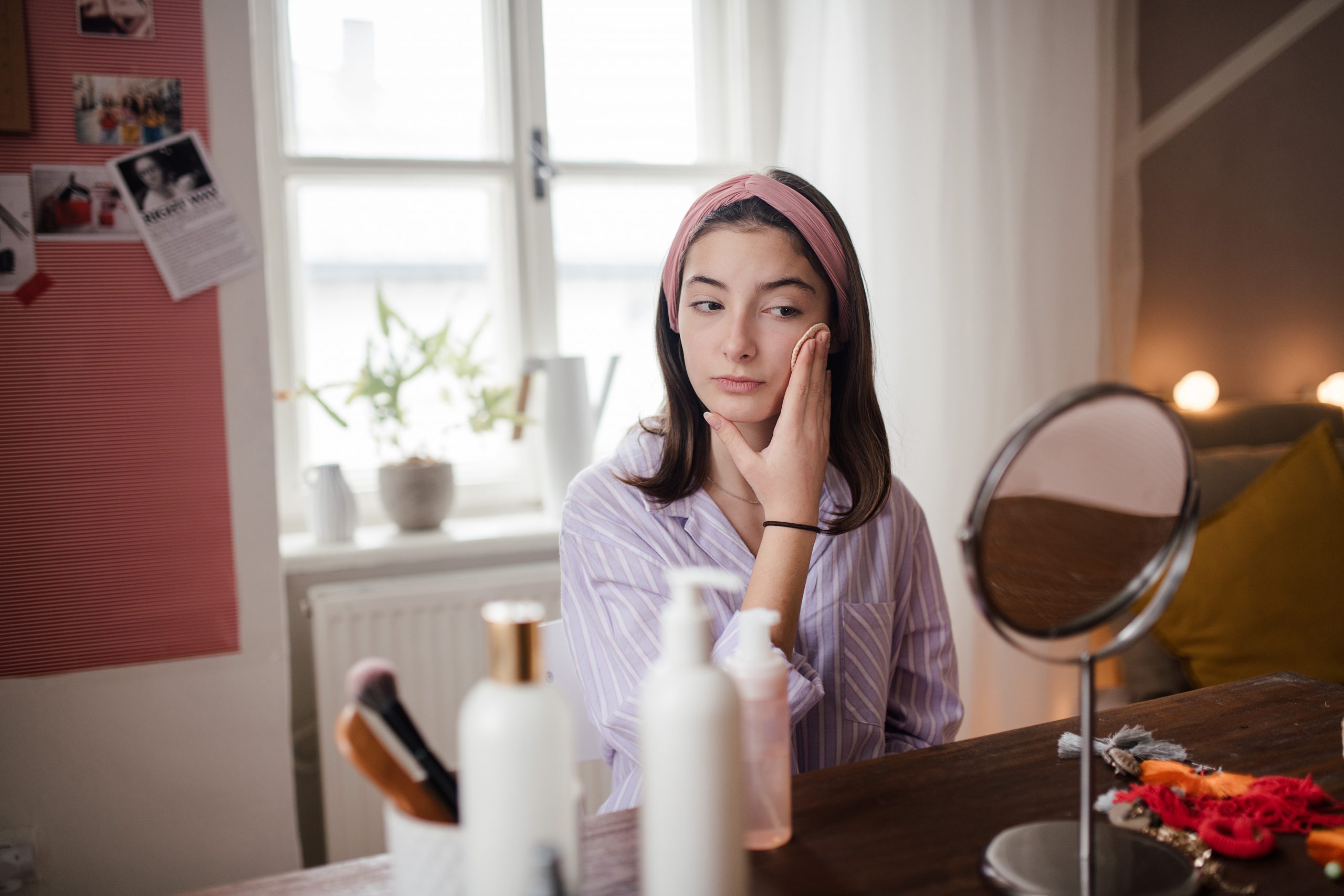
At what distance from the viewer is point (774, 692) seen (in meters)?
0.64

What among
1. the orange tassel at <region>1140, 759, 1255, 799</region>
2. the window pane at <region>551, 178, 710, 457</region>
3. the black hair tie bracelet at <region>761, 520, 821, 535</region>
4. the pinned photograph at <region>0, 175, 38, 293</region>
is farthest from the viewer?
the window pane at <region>551, 178, 710, 457</region>

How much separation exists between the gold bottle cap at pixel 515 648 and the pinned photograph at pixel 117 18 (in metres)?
1.54

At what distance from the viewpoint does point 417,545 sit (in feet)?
6.61

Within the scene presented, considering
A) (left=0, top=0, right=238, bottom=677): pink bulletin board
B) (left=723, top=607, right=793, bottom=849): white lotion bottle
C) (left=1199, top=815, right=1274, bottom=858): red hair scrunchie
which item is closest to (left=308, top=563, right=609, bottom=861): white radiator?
(left=0, top=0, right=238, bottom=677): pink bulletin board

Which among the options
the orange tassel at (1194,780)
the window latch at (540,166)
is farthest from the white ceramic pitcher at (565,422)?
the orange tassel at (1194,780)

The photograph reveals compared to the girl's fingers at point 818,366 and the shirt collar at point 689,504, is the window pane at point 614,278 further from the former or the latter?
the girl's fingers at point 818,366

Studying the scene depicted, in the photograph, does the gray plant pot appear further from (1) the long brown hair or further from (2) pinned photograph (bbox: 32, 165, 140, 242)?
(1) the long brown hair

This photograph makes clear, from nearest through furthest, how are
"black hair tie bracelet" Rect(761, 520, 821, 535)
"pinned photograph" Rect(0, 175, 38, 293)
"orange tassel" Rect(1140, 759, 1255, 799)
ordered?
"orange tassel" Rect(1140, 759, 1255, 799)
"black hair tie bracelet" Rect(761, 520, 821, 535)
"pinned photograph" Rect(0, 175, 38, 293)

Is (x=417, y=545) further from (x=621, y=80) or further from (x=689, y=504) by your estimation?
(x=621, y=80)

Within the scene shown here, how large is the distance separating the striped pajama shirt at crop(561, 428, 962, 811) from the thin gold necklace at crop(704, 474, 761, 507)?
0.04 meters

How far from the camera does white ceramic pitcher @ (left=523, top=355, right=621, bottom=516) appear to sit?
2139 mm

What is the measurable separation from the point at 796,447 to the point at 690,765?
1.86ft

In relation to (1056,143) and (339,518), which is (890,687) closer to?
(339,518)

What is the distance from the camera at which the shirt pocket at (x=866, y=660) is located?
43.4 inches
